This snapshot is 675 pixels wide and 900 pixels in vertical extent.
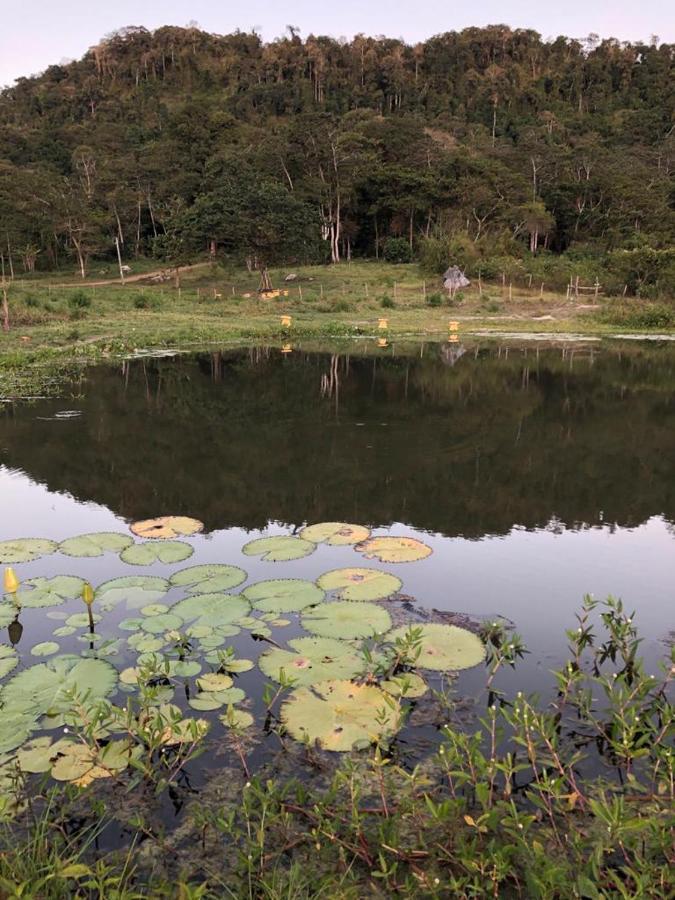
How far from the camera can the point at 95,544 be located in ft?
25.0

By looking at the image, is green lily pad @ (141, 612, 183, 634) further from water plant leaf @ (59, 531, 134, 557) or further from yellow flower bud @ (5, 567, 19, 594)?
water plant leaf @ (59, 531, 134, 557)

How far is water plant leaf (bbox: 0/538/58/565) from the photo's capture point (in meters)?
7.25

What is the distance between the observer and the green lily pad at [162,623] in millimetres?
5645

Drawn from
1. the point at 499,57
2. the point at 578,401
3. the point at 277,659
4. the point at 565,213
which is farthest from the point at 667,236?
the point at 499,57

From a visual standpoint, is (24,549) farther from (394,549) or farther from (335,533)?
(394,549)

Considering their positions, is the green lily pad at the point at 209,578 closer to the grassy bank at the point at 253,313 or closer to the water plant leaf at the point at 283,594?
the water plant leaf at the point at 283,594

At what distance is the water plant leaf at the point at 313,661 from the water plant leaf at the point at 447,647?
1.39ft

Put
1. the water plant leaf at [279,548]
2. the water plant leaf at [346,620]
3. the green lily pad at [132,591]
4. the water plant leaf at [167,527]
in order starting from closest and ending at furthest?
the water plant leaf at [346,620] → the green lily pad at [132,591] → the water plant leaf at [279,548] → the water plant leaf at [167,527]

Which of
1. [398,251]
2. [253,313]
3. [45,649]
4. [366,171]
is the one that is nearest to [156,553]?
[45,649]

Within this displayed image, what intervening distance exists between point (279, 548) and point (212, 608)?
1620 millimetres

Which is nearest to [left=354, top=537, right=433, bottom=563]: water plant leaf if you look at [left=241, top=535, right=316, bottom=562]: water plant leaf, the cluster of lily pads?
the cluster of lily pads

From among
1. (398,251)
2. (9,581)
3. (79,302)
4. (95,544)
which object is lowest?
(95,544)

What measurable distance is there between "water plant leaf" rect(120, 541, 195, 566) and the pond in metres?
0.03

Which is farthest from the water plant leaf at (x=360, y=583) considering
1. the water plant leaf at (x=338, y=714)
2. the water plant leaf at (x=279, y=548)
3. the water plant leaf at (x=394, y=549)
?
the water plant leaf at (x=338, y=714)
